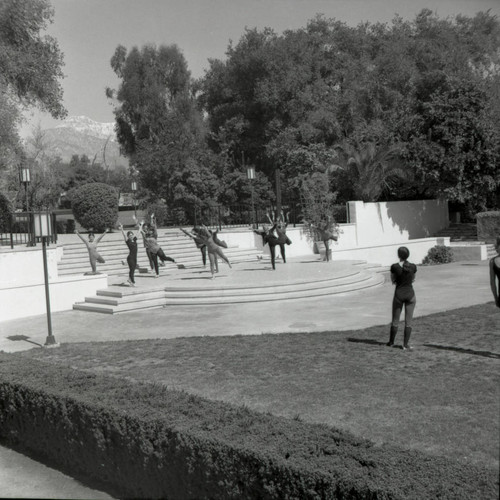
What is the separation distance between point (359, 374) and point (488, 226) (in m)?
22.1

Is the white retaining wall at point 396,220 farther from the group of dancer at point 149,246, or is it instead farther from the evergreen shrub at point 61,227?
the evergreen shrub at point 61,227

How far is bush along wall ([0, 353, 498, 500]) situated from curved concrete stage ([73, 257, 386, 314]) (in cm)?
834

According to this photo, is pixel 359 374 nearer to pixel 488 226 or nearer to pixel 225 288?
pixel 225 288

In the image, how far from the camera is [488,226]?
2880cm

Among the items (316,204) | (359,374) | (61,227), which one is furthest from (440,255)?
(359,374)

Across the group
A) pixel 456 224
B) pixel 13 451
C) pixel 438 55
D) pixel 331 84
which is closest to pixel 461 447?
pixel 13 451

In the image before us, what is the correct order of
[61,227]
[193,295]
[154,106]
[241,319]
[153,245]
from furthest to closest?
[154,106], [61,227], [153,245], [193,295], [241,319]

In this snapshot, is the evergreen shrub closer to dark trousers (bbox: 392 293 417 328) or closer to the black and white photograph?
the black and white photograph

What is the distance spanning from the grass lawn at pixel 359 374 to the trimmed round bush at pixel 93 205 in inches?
652

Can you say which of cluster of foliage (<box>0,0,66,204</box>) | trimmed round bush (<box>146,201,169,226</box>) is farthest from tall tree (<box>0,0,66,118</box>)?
trimmed round bush (<box>146,201,169,226</box>)

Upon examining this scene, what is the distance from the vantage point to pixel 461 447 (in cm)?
586

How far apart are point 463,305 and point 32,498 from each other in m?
11.0

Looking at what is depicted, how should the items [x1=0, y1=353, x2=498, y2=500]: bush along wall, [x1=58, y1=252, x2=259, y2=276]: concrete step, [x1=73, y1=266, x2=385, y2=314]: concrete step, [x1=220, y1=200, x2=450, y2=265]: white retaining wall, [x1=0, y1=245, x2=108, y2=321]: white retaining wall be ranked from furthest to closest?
[x1=220, y1=200, x2=450, y2=265]: white retaining wall < [x1=58, y1=252, x2=259, y2=276]: concrete step < [x1=73, y1=266, x2=385, y2=314]: concrete step < [x1=0, y1=245, x2=108, y2=321]: white retaining wall < [x1=0, y1=353, x2=498, y2=500]: bush along wall

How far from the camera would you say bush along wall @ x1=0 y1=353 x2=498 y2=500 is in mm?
4395
